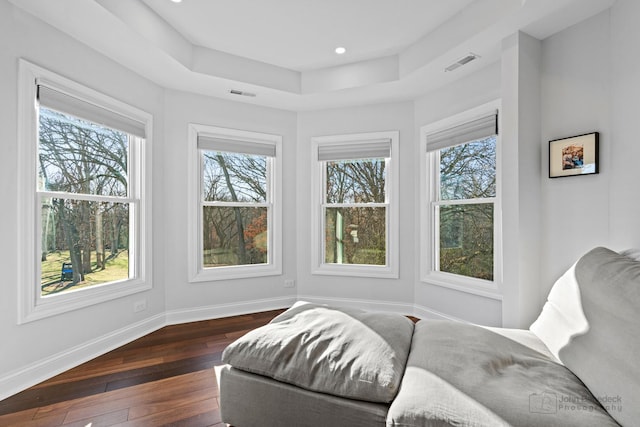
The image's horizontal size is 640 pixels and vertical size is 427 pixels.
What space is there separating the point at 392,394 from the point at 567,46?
2676 millimetres

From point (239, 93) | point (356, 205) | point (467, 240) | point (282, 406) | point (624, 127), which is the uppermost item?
point (239, 93)

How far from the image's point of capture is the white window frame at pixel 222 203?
11.8ft

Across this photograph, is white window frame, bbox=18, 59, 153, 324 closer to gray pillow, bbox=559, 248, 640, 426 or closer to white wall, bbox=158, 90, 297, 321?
white wall, bbox=158, 90, 297, 321

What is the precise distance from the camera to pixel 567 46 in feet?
7.89

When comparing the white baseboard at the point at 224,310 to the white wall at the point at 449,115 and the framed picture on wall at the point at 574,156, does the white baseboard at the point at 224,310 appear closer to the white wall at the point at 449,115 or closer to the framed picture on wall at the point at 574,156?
the white wall at the point at 449,115

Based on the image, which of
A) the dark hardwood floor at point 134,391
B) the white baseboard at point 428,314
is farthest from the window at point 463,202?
the dark hardwood floor at point 134,391

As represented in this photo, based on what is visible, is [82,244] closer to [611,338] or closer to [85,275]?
[85,275]

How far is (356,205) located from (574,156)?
216 centimetres

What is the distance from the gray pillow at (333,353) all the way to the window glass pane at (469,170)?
6.25 feet

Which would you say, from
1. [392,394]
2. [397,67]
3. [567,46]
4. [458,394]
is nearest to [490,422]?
[458,394]

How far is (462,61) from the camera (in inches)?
113

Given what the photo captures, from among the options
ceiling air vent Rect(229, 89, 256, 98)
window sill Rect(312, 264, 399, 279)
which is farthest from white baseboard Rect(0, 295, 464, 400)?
ceiling air vent Rect(229, 89, 256, 98)

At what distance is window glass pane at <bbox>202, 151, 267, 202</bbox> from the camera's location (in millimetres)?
3770

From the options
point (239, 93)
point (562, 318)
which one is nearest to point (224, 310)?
point (239, 93)
